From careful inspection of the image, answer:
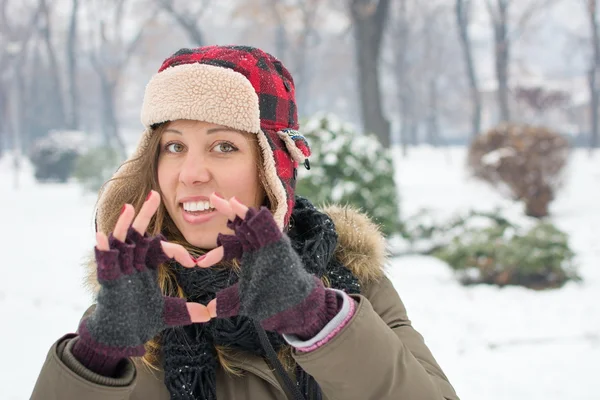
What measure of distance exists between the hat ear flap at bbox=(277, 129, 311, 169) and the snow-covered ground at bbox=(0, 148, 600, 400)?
0.54 m

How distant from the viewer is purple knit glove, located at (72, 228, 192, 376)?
1.14 m

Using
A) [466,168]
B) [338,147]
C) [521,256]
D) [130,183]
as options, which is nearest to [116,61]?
[466,168]

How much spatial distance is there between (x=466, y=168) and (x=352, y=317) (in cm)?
1047

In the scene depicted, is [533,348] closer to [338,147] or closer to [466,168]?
[338,147]

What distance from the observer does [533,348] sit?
170 inches

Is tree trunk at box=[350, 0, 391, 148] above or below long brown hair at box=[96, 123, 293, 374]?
above

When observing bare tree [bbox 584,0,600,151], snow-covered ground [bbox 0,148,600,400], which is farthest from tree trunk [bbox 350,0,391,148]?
bare tree [bbox 584,0,600,151]

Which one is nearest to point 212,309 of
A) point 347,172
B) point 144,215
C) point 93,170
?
point 144,215

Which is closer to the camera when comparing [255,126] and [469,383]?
[255,126]

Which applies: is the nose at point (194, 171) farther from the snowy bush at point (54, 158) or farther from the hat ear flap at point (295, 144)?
the snowy bush at point (54, 158)

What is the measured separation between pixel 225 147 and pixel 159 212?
317mm

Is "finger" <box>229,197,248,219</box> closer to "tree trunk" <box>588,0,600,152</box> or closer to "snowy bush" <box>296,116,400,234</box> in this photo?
"snowy bush" <box>296,116,400,234</box>

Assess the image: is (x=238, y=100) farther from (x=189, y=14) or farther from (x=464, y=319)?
(x=189, y=14)

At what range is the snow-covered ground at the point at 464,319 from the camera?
378cm
